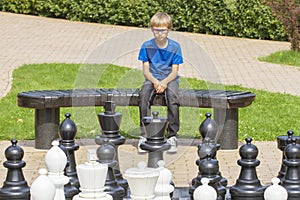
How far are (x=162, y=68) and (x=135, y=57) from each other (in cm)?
499

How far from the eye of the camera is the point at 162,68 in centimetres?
665

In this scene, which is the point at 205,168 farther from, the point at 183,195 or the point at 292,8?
the point at 292,8

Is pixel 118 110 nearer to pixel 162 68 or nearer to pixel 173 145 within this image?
pixel 173 145

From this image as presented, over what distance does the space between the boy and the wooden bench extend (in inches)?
4.3

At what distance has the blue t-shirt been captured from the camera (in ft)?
20.2

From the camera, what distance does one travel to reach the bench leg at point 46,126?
7.57 m

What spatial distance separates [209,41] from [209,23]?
29.5 inches

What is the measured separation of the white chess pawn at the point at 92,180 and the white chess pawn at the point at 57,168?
0.71 ft

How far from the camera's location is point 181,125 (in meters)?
6.58

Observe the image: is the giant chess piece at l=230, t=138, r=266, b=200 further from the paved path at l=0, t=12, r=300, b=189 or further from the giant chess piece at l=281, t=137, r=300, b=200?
the paved path at l=0, t=12, r=300, b=189

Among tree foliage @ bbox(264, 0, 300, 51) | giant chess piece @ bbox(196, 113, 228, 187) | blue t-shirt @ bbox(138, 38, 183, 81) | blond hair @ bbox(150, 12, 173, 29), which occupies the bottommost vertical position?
giant chess piece @ bbox(196, 113, 228, 187)

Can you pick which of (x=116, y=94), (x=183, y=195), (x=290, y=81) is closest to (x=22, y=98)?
(x=116, y=94)

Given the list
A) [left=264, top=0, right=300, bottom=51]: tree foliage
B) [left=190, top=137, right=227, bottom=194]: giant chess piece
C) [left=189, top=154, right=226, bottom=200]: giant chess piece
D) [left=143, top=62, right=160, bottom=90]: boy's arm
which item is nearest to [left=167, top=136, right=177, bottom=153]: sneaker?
[left=143, top=62, right=160, bottom=90]: boy's arm

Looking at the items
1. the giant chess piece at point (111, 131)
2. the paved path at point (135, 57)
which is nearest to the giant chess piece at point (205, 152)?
the giant chess piece at point (111, 131)
